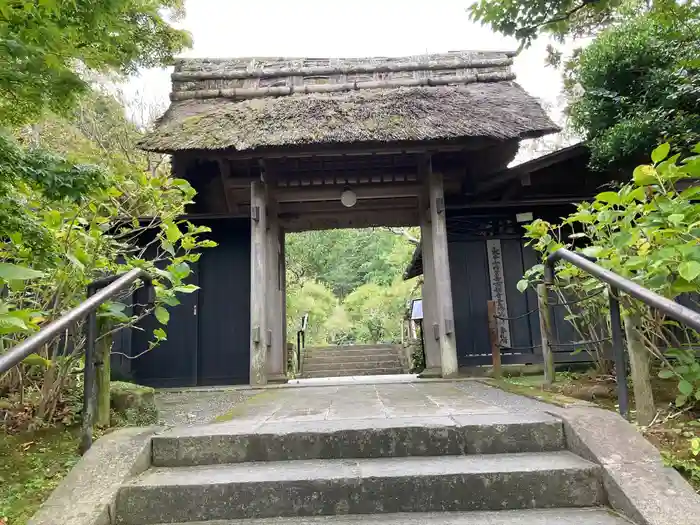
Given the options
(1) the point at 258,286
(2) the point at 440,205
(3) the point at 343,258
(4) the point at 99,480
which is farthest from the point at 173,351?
(3) the point at 343,258

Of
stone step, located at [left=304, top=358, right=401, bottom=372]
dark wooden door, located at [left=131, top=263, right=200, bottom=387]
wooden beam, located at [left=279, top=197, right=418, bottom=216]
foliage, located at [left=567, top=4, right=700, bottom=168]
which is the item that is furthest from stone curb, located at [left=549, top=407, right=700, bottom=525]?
stone step, located at [left=304, top=358, right=401, bottom=372]

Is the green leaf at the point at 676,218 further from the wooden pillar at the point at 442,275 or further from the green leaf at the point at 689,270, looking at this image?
the wooden pillar at the point at 442,275

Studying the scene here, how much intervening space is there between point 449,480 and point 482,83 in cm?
663

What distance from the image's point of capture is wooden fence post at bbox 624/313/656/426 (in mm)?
2328

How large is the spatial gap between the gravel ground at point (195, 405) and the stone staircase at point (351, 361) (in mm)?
6697

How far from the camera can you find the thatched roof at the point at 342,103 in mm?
5180

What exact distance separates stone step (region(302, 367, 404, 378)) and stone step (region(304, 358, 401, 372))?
0.32 ft

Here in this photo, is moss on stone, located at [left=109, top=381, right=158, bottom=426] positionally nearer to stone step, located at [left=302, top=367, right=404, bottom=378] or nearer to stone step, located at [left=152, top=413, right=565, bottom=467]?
stone step, located at [left=152, top=413, right=565, bottom=467]

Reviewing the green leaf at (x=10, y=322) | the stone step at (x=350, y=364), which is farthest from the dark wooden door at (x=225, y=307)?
the stone step at (x=350, y=364)

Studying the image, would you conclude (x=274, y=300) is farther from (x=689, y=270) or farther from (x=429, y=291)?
(x=689, y=270)

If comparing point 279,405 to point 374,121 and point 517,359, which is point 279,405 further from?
point 517,359

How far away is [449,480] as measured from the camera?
191cm

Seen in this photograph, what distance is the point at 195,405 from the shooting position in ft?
12.1

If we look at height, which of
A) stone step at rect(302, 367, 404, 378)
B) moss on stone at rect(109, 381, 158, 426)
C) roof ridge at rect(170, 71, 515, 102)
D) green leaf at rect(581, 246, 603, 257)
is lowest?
stone step at rect(302, 367, 404, 378)
